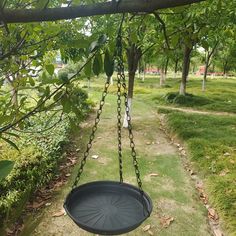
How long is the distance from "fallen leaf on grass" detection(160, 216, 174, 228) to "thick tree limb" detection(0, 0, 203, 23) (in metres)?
4.28

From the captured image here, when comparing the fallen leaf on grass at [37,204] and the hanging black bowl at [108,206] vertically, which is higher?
the hanging black bowl at [108,206]

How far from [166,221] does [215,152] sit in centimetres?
294

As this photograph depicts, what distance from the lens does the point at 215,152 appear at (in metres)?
7.25

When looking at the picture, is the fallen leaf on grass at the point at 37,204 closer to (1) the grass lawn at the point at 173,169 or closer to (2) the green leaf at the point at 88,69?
(1) the grass lawn at the point at 173,169

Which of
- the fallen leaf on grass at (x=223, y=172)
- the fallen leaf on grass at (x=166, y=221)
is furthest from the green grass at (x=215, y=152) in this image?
the fallen leaf on grass at (x=166, y=221)

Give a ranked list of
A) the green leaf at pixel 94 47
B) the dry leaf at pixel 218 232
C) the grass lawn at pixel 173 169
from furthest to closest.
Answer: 1. the grass lawn at pixel 173 169
2. the dry leaf at pixel 218 232
3. the green leaf at pixel 94 47

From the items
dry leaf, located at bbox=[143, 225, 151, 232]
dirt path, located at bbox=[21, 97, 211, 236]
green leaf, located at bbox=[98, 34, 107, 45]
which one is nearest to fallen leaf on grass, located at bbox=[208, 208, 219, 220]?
dirt path, located at bbox=[21, 97, 211, 236]

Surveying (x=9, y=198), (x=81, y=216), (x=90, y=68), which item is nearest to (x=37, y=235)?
(x=9, y=198)

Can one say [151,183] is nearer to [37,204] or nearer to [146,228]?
[146,228]

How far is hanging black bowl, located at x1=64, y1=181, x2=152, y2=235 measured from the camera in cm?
228

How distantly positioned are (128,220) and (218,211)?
3244mm

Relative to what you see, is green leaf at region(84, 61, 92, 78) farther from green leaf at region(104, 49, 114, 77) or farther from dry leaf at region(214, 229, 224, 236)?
dry leaf at region(214, 229, 224, 236)

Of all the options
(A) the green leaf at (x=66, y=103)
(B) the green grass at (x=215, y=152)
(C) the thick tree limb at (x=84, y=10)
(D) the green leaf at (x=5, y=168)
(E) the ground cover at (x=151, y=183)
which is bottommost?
(E) the ground cover at (x=151, y=183)

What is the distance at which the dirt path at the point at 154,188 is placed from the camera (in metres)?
4.67
